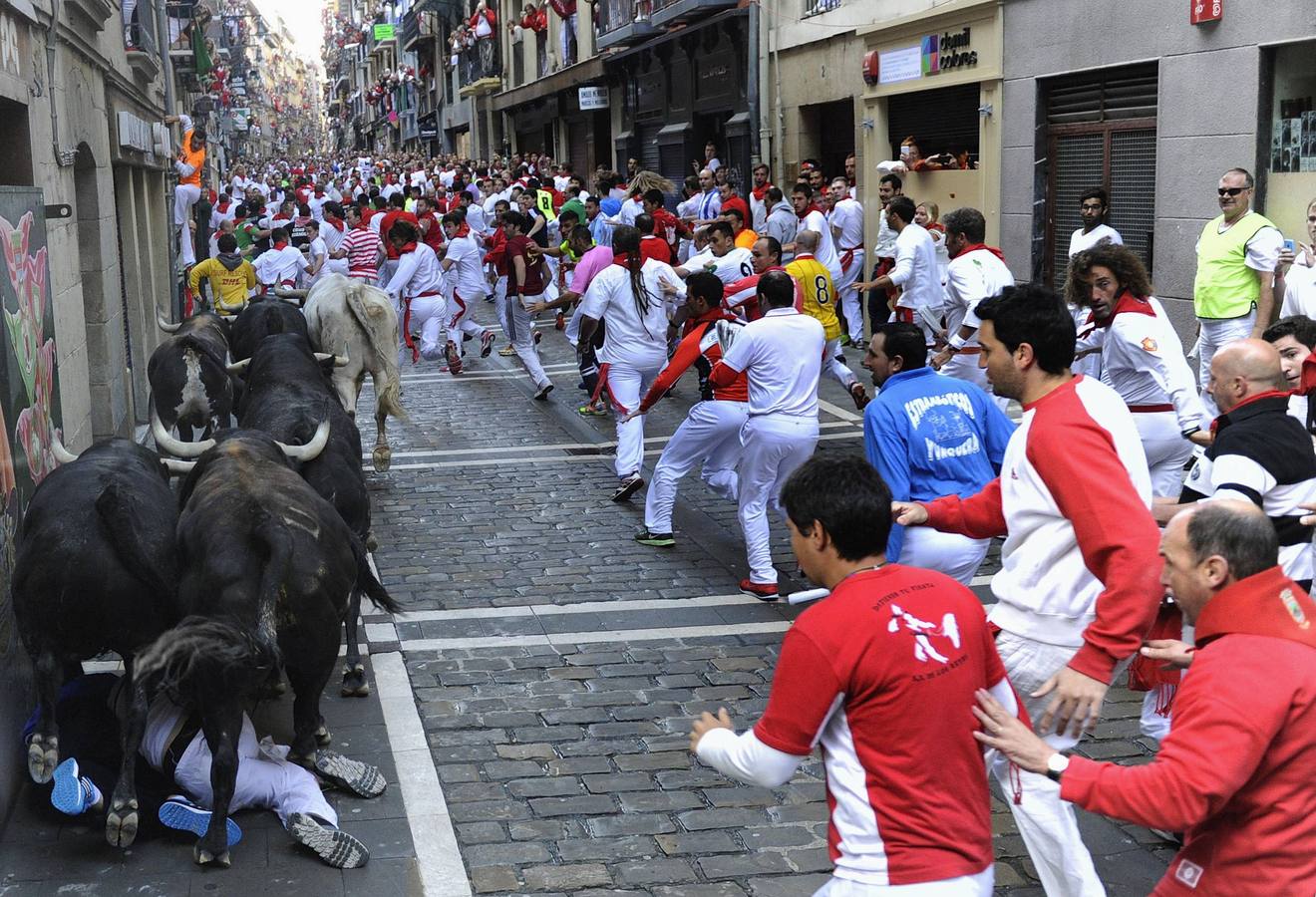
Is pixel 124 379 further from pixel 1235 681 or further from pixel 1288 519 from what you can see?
pixel 1235 681

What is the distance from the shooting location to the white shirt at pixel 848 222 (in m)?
17.3

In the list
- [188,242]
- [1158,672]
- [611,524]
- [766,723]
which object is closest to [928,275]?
[611,524]

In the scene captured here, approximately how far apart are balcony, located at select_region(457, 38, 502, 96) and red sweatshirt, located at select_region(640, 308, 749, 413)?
144 feet

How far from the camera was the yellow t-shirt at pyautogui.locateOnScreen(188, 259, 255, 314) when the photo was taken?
49.6ft

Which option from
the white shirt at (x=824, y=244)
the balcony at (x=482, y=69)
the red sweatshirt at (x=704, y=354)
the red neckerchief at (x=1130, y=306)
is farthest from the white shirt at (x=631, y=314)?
the balcony at (x=482, y=69)

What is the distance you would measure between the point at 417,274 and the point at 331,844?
1185cm

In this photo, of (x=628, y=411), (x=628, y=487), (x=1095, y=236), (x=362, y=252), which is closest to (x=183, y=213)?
(x=362, y=252)

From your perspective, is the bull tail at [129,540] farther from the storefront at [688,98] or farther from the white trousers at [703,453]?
the storefront at [688,98]

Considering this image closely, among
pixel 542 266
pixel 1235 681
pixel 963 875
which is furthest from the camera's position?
pixel 542 266

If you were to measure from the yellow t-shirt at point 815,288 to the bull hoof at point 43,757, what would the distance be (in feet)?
25.7

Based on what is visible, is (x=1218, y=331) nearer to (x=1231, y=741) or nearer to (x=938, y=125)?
(x=938, y=125)

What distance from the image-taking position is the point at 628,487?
10.7m

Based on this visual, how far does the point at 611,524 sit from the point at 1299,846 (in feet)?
24.3

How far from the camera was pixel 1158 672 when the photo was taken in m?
4.78
